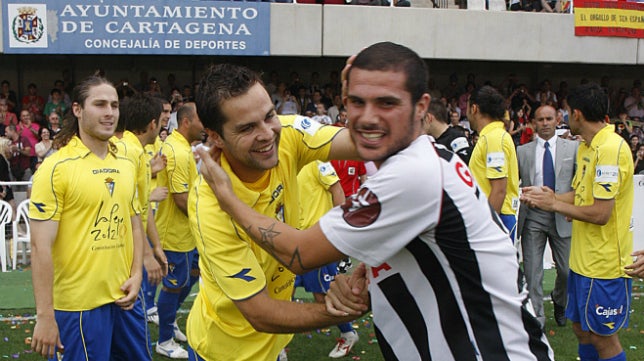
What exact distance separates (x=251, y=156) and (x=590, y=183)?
3.66 meters

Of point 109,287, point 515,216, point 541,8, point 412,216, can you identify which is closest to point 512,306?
point 412,216

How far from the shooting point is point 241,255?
2.85 meters

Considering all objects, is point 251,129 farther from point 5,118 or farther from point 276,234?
point 5,118

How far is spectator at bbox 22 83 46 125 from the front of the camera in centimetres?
1557

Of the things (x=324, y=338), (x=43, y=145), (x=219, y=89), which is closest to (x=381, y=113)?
(x=219, y=89)

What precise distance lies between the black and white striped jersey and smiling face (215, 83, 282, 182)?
67cm

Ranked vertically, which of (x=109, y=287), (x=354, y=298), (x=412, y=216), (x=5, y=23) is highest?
(x=5, y=23)

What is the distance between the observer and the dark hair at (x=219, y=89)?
111 inches

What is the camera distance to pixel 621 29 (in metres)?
18.0

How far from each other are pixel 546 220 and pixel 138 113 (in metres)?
4.51

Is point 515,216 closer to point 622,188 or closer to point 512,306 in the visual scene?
point 622,188

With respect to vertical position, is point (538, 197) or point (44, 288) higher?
point (538, 197)

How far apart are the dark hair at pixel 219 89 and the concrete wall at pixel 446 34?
13.4 m

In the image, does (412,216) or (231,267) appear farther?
(231,267)
